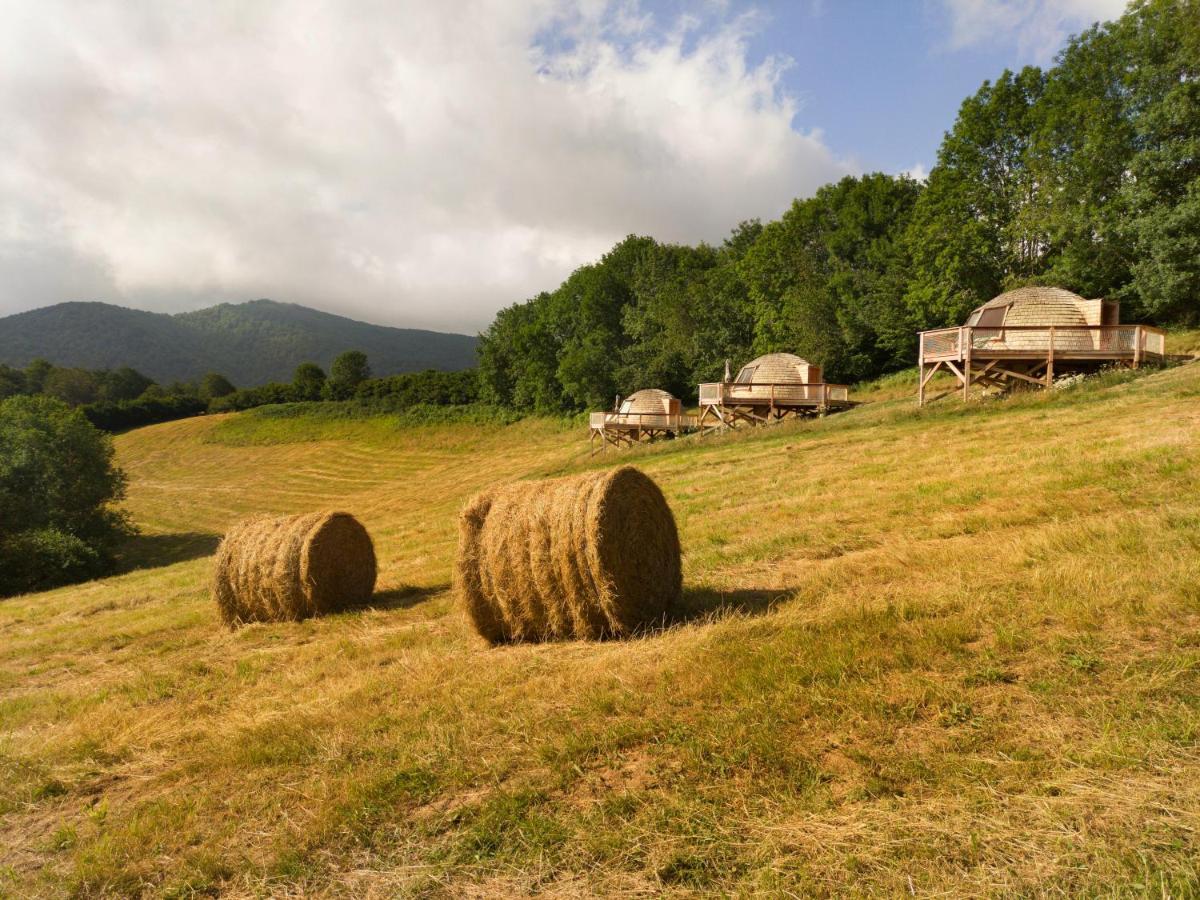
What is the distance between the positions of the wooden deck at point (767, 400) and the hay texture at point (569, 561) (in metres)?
26.4

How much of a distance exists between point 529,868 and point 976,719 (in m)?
2.79

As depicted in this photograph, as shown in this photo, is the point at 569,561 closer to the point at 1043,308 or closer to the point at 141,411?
the point at 1043,308

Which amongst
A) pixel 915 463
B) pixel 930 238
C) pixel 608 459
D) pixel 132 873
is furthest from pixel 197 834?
pixel 930 238

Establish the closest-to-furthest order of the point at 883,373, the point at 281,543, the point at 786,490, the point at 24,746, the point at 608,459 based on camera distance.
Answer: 1. the point at 24,746
2. the point at 281,543
3. the point at 786,490
4. the point at 608,459
5. the point at 883,373

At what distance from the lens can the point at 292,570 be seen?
10.1 m

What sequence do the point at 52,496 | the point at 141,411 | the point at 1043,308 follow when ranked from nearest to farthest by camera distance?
the point at 1043,308
the point at 52,496
the point at 141,411

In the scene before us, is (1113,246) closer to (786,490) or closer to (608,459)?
(608,459)

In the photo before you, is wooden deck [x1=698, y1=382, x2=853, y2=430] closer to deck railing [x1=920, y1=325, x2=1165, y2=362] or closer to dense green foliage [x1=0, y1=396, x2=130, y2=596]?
deck railing [x1=920, y1=325, x2=1165, y2=362]

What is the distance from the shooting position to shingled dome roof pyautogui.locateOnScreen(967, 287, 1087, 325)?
2695cm

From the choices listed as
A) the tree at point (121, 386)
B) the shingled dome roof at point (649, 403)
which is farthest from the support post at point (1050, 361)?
the tree at point (121, 386)

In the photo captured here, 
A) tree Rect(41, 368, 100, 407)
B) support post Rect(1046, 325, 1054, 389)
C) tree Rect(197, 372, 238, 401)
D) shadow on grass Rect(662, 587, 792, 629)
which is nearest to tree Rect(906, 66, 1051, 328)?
support post Rect(1046, 325, 1054, 389)

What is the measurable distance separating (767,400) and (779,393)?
714 mm

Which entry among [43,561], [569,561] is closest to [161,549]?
[43,561]

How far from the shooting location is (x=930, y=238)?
39.5 metres
